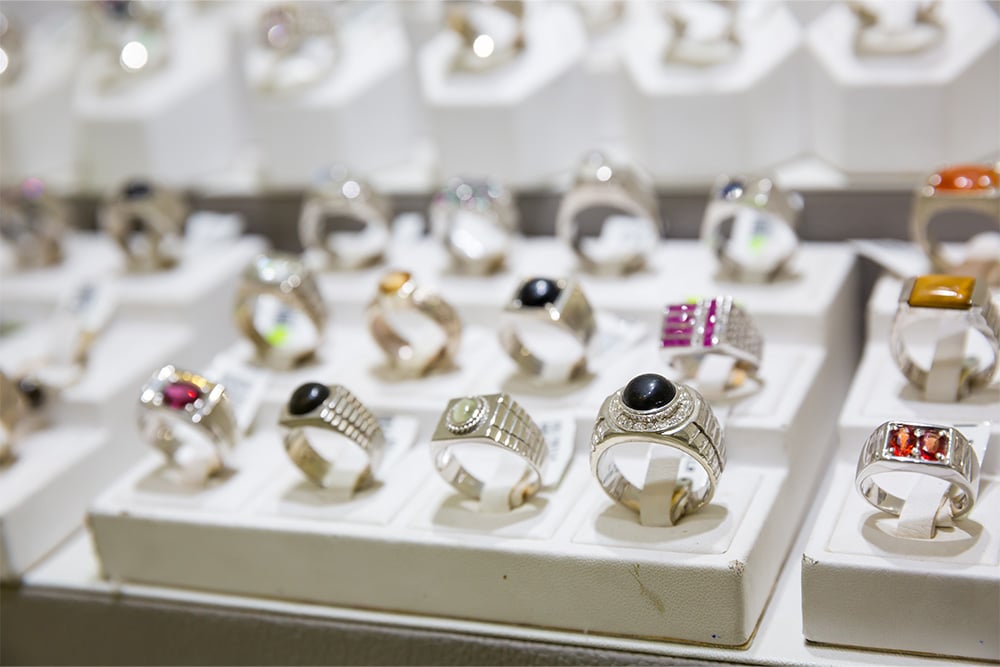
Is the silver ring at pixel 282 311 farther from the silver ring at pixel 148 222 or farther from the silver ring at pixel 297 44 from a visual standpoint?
the silver ring at pixel 297 44

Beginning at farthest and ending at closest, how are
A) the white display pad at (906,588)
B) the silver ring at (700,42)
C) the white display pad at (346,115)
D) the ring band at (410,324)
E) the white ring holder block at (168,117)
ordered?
1. the white ring holder block at (168,117)
2. the white display pad at (346,115)
3. the silver ring at (700,42)
4. the ring band at (410,324)
5. the white display pad at (906,588)

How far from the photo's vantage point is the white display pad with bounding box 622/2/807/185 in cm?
164

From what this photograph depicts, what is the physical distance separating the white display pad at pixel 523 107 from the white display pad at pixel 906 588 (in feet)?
2.67

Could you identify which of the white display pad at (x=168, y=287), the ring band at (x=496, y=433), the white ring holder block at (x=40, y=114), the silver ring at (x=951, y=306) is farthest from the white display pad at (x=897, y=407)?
the white ring holder block at (x=40, y=114)

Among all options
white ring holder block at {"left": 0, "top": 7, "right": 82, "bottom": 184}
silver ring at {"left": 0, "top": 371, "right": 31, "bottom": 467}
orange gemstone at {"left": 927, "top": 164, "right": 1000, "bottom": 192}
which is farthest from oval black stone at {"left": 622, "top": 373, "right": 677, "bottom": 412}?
white ring holder block at {"left": 0, "top": 7, "right": 82, "bottom": 184}

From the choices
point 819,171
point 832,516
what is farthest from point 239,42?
point 832,516

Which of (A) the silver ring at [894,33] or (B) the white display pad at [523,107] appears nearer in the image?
(A) the silver ring at [894,33]

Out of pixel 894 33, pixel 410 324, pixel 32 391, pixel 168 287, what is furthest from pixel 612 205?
pixel 32 391

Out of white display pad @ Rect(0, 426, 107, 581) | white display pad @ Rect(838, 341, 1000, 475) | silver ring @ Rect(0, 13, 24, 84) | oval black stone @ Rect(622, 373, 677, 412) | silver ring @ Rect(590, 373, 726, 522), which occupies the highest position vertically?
silver ring @ Rect(0, 13, 24, 84)

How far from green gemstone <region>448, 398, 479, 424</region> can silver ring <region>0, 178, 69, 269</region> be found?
0.98m

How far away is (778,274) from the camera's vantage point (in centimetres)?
152

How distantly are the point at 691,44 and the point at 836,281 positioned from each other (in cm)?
40

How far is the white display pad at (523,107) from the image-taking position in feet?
5.70

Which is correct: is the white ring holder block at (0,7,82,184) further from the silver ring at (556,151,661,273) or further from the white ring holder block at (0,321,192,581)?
the silver ring at (556,151,661,273)
